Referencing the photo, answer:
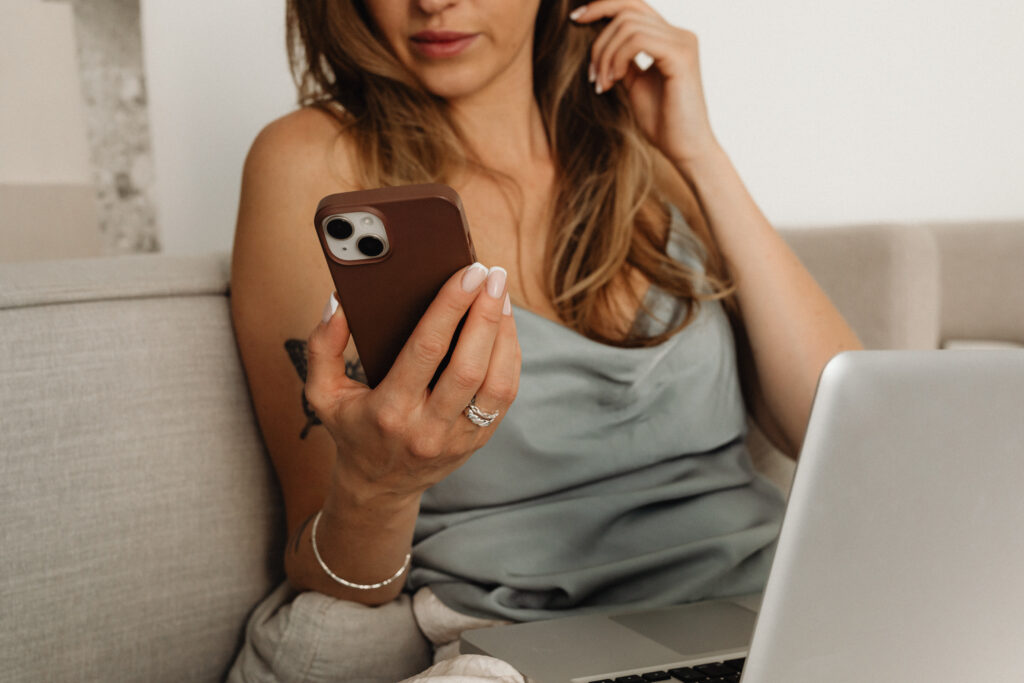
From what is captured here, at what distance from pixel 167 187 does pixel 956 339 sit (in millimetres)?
1512

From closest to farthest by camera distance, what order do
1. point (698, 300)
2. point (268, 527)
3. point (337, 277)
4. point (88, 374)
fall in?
point (337, 277)
point (88, 374)
point (268, 527)
point (698, 300)

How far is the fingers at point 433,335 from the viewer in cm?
51

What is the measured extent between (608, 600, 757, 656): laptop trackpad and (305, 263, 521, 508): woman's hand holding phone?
0.72ft

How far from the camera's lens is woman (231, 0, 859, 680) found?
768 mm

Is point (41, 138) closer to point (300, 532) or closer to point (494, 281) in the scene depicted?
point (300, 532)

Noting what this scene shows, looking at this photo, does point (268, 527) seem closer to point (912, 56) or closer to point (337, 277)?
point (337, 277)

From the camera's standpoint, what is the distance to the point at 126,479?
30.3 inches

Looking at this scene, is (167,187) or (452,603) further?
(167,187)

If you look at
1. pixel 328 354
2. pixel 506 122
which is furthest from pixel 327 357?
pixel 506 122

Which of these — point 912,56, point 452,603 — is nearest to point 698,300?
point 452,603

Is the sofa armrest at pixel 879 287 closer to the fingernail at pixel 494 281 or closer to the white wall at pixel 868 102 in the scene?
the white wall at pixel 868 102

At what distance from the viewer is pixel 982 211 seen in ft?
6.06

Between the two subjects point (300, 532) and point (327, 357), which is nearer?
point (327, 357)

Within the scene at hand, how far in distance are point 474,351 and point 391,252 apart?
0.08 metres
